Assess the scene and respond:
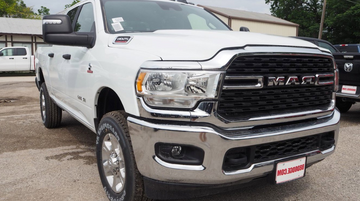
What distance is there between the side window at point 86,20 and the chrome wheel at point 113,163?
1271 mm

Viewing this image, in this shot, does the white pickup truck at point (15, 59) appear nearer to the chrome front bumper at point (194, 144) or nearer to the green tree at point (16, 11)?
the chrome front bumper at point (194, 144)

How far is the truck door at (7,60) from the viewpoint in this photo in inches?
735

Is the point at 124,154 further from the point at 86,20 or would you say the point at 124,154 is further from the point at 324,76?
the point at 86,20

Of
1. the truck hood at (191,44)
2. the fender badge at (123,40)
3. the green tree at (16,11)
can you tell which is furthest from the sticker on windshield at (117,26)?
the green tree at (16,11)

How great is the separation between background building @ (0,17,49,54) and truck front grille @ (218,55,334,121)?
2821cm

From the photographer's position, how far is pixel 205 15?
4.00m

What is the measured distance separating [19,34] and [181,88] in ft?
94.9

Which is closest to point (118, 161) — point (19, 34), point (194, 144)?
point (194, 144)

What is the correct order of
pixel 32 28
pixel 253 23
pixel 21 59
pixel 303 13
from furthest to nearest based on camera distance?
1. pixel 303 13
2. pixel 253 23
3. pixel 32 28
4. pixel 21 59

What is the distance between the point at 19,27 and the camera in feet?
92.9

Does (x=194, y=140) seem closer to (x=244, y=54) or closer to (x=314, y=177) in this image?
(x=244, y=54)

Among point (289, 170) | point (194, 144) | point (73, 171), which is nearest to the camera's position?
point (194, 144)

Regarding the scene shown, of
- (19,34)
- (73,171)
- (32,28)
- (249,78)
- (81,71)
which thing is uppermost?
(32,28)

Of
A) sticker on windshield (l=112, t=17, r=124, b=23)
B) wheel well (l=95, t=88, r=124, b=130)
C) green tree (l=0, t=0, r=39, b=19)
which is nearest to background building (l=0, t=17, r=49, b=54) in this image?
green tree (l=0, t=0, r=39, b=19)
